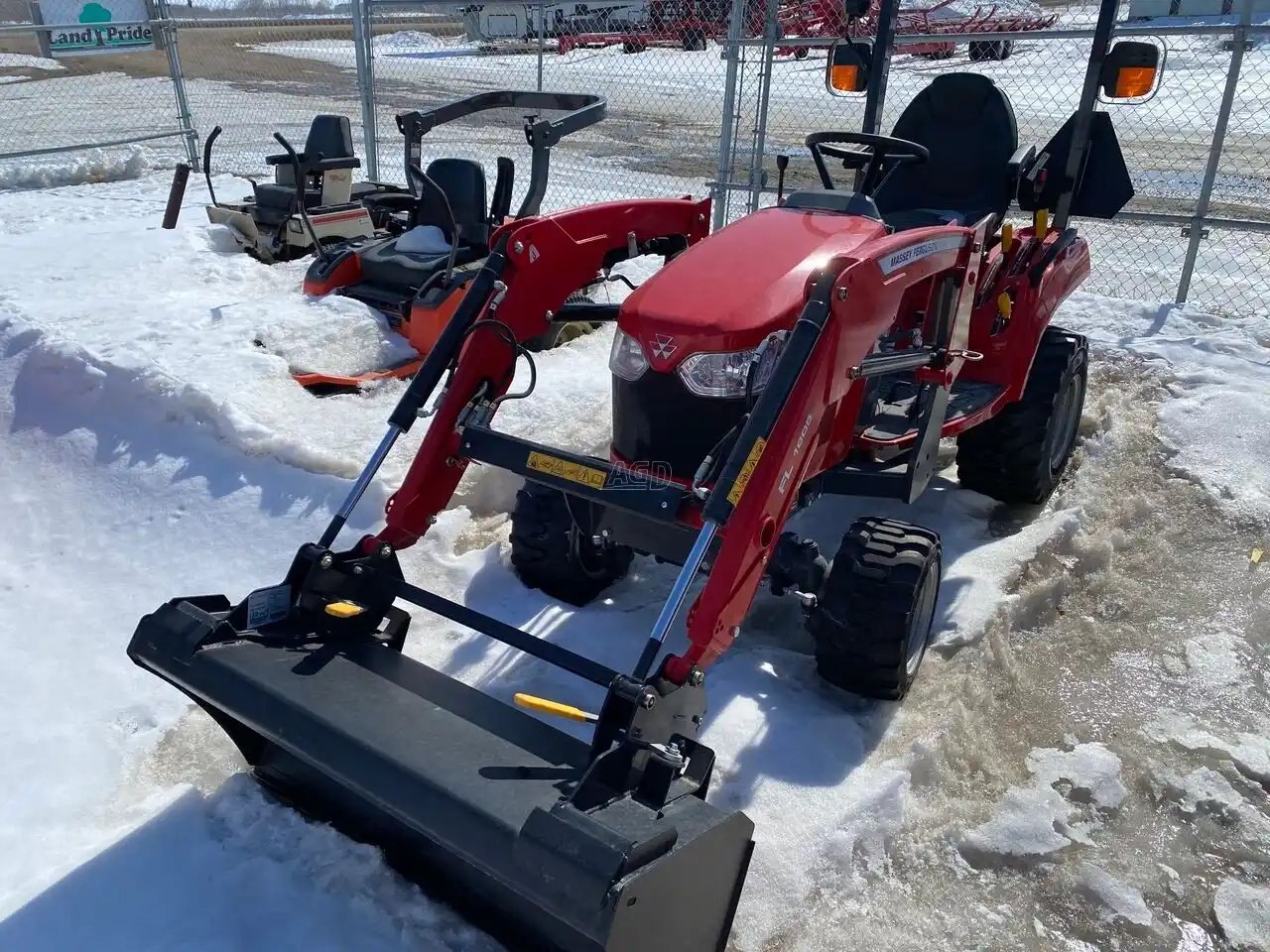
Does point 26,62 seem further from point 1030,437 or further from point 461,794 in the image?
point 461,794

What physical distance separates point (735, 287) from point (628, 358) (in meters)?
0.37

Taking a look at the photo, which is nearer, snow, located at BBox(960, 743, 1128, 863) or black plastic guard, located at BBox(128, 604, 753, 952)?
black plastic guard, located at BBox(128, 604, 753, 952)

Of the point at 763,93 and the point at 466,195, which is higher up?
the point at 763,93

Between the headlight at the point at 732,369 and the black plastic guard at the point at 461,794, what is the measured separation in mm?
1048

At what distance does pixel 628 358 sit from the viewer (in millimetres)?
3111

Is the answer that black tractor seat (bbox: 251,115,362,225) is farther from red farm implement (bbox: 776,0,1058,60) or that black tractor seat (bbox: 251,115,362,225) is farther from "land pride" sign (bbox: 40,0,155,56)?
red farm implement (bbox: 776,0,1058,60)

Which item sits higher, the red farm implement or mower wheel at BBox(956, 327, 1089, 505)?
the red farm implement

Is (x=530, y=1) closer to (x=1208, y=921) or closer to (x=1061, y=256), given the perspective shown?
(x=1061, y=256)

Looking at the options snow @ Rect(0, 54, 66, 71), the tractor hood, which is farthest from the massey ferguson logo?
snow @ Rect(0, 54, 66, 71)

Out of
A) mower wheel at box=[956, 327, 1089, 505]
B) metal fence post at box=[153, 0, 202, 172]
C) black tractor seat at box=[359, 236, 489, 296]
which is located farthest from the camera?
metal fence post at box=[153, 0, 202, 172]

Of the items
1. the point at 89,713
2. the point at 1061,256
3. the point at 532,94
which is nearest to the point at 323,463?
the point at 89,713

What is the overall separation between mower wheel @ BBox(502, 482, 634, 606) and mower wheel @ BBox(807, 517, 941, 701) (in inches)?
30.7

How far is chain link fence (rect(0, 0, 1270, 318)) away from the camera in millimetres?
7562

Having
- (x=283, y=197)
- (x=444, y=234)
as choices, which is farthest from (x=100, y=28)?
(x=444, y=234)
